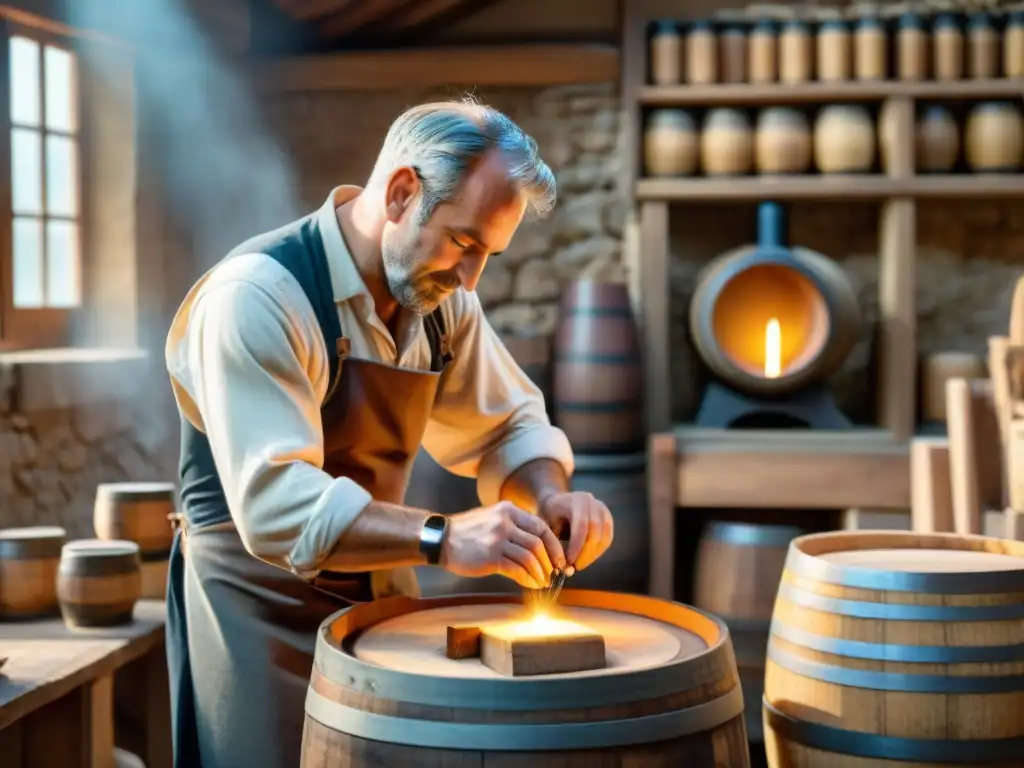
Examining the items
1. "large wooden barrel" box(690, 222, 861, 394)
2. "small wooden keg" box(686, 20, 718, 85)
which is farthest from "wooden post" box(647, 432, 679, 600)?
"small wooden keg" box(686, 20, 718, 85)

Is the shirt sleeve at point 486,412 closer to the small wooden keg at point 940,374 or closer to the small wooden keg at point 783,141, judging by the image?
the small wooden keg at point 783,141

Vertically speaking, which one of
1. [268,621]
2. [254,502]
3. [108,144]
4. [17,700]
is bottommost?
[17,700]

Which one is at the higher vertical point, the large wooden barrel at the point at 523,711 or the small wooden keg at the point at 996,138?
the small wooden keg at the point at 996,138

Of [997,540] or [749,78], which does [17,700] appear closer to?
[997,540]

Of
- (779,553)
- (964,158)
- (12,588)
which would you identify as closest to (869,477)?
(779,553)

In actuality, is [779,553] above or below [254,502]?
below

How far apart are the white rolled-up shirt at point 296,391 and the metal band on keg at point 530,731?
1.09 ft

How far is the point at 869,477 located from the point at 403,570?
2.50m

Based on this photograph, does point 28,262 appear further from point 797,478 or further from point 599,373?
point 797,478

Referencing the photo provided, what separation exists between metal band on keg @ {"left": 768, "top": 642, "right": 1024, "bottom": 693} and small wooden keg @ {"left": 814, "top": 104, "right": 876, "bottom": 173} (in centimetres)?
305

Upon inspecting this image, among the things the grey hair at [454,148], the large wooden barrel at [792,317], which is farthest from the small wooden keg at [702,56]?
the grey hair at [454,148]

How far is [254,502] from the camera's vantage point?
76.5 inches

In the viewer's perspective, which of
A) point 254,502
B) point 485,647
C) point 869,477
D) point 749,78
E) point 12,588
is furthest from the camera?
point 749,78

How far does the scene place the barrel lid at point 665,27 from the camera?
4.90 m
